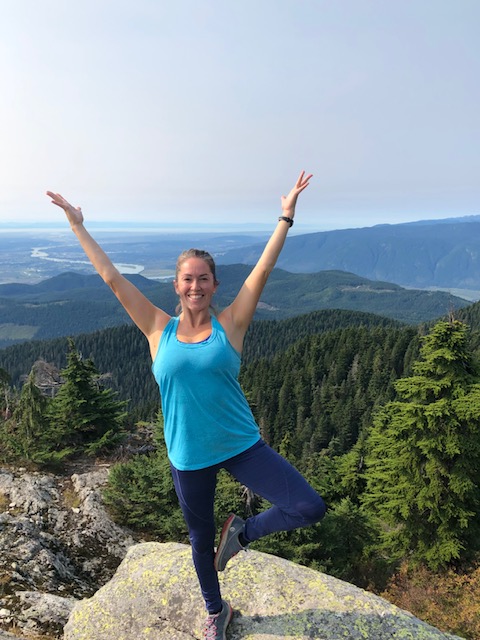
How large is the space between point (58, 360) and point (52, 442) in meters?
187

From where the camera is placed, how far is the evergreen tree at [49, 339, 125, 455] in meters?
17.0

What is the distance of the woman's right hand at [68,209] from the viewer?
4512 mm

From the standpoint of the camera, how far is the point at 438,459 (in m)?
14.2

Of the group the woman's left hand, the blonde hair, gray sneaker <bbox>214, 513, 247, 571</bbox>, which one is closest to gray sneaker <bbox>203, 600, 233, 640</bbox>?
gray sneaker <bbox>214, 513, 247, 571</bbox>

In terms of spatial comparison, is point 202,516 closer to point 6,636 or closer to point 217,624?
point 217,624

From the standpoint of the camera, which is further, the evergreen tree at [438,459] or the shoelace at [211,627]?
the evergreen tree at [438,459]

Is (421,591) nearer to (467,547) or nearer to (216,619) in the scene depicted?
(467,547)

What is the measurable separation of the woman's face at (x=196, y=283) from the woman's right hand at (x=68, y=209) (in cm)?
151

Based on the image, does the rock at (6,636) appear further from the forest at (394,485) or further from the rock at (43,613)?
the forest at (394,485)

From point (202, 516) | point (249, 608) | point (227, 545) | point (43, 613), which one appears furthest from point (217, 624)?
point (43, 613)

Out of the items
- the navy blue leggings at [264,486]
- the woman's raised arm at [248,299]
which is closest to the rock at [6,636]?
the navy blue leggings at [264,486]

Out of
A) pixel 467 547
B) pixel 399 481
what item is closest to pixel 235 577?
pixel 399 481

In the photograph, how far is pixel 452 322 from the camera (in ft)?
49.4

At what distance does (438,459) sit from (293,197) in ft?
43.3
